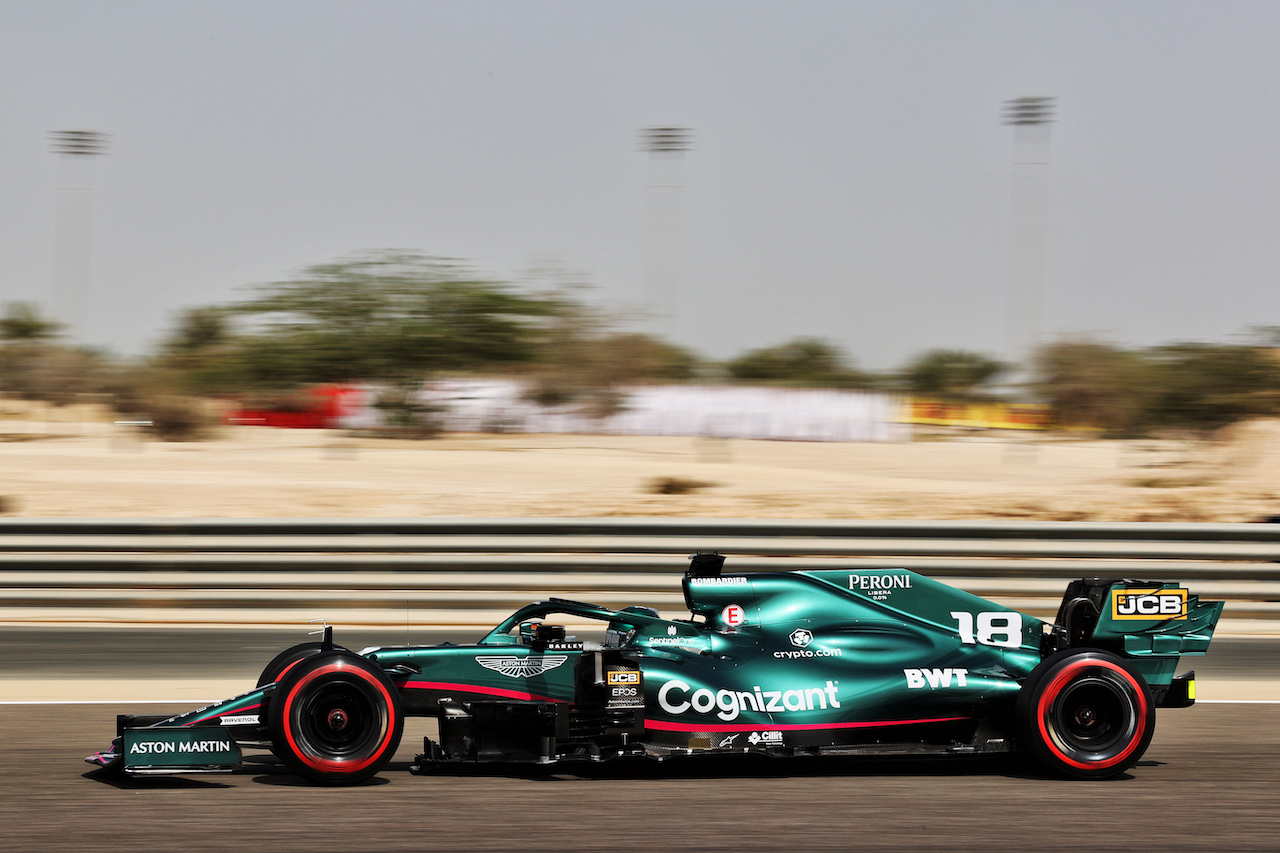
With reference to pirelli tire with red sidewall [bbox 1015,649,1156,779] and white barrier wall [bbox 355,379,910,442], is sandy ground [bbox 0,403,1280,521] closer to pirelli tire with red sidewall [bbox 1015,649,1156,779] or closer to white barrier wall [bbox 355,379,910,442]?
white barrier wall [bbox 355,379,910,442]

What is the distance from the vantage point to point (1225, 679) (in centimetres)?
826

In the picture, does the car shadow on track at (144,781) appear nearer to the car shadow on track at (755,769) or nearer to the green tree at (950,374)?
the car shadow on track at (755,769)

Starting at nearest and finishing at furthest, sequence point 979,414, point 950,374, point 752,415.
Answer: point 752,415 → point 979,414 → point 950,374

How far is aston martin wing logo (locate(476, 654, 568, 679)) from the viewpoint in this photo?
563cm

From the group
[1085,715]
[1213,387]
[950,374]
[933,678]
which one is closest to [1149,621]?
[1085,715]

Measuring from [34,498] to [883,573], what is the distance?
11254mm

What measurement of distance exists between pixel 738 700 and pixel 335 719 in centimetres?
174

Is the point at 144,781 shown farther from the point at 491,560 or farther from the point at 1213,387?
the point at 1213,387

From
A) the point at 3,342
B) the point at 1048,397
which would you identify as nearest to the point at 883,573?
the point at 1048,397

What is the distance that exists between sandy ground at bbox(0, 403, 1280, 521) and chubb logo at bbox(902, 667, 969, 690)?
711cm

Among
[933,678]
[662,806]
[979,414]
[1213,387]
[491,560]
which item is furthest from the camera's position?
[979,414]

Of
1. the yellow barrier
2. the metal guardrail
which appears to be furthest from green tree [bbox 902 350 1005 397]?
the metal guardrail

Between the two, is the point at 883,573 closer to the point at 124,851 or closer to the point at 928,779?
the point at 928,779

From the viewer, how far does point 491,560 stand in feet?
30.4
